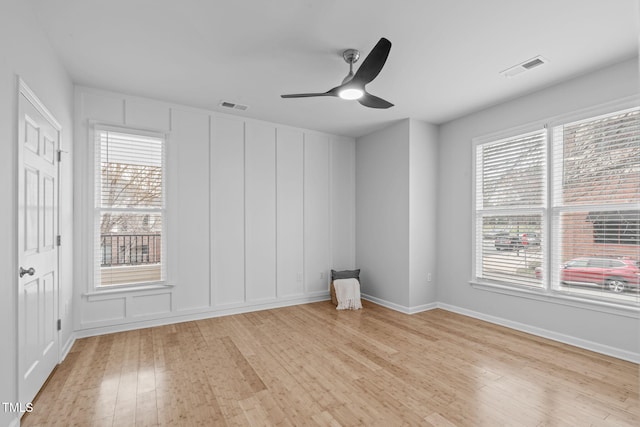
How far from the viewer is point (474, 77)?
341cm

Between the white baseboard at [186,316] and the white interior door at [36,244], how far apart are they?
32.4 inches

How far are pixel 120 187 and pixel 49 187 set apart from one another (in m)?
1.13

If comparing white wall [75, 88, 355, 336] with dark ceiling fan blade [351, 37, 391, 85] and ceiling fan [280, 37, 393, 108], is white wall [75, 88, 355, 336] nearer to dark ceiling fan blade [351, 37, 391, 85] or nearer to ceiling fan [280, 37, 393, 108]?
ceiling fan [280, 37, 393, 108]

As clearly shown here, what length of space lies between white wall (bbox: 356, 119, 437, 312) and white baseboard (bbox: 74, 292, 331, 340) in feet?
4.07

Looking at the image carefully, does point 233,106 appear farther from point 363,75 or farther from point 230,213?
point 363,75

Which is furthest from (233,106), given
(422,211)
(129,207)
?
(422,211)

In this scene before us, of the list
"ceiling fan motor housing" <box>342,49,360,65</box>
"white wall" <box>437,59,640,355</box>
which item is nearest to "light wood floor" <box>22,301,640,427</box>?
"white wall" <box>437,59,640,355</box>

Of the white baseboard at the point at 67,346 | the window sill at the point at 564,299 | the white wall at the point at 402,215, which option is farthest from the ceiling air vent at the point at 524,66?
the white baseboard at the point at 67,346

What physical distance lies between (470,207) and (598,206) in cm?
147

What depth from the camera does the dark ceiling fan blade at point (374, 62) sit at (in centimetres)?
221

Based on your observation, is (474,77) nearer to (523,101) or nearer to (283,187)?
(523,101)

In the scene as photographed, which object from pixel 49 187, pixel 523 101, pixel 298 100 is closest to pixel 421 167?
pixel 523 101

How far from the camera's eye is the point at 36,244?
2.45 metres

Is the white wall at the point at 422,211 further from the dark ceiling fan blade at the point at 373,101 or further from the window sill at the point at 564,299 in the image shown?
the dark ceiling fan blade at the point at 373,101
